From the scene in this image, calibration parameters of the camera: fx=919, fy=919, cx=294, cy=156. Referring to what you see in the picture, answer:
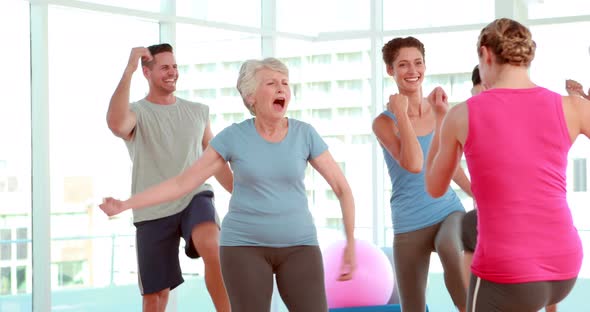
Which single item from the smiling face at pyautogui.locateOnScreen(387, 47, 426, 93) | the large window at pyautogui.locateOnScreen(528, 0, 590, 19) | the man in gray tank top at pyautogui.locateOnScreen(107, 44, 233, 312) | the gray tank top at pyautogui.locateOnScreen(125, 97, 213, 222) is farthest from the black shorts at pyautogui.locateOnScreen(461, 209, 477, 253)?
the large window at pyautogui.locateOnScreen(528, 0, 590, 19)

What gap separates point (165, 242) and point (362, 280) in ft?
5.02

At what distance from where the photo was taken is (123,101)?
4.37m

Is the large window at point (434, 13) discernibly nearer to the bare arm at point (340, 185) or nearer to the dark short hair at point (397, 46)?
the dark short hair at point (397, 46)

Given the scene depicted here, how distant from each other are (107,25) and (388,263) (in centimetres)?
229

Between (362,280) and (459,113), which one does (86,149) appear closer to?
(362,280)

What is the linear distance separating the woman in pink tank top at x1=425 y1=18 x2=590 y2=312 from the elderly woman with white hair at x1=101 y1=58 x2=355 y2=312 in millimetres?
1076

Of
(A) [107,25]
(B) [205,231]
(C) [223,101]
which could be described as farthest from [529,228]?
(C) [223,101]

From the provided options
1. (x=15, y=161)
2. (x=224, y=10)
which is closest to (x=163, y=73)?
(x=15, y=161)

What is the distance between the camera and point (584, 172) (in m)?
6.60

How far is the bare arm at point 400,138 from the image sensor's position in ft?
11.6

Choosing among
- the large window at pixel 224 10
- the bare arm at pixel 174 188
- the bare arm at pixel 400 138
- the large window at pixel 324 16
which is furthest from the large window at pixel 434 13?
the bare arm at pixel 174 188

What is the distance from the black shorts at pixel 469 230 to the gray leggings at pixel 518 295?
62.5 inches

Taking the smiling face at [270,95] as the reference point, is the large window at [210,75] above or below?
above

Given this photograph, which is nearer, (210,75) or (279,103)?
(279,103)
